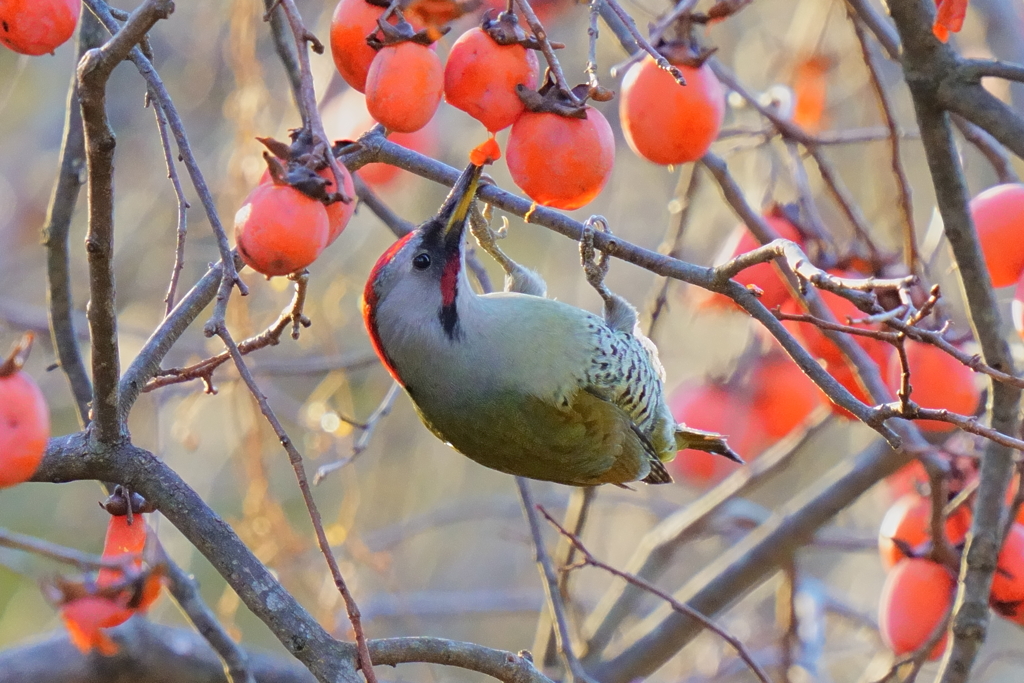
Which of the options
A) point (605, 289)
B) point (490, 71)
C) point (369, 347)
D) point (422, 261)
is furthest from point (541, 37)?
point (369, 347)

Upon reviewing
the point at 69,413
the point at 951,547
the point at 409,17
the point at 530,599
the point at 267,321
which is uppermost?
the point at 69,413

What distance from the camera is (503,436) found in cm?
263

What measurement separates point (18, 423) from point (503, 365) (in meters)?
1.32

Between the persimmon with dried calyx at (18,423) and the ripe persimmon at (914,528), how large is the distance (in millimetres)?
2108

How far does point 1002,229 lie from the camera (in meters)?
2.20

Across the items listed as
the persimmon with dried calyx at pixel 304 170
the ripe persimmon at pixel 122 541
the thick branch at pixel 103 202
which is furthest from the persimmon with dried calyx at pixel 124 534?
the persimmon with dried calyx at pixel 304 170

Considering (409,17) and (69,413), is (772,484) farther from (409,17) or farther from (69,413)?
(409,17)

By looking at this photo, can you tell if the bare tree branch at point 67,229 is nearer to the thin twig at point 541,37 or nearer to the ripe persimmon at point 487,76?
the ripe persimmon at point 487,76

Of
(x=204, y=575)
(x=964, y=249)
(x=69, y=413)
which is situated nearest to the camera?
(x=964, y=249)

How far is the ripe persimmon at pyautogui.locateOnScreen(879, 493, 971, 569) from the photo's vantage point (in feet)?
9.14

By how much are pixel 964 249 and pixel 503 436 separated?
1.16 meters

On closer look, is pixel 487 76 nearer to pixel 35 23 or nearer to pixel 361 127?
pixel 35 23

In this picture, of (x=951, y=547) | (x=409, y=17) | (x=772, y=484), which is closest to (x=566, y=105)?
(x=409, y=17)

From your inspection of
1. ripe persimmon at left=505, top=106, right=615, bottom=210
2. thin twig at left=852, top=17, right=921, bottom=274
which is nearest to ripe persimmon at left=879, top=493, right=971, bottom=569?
thin twig at left=852, top=17, right=921, bottom=274
